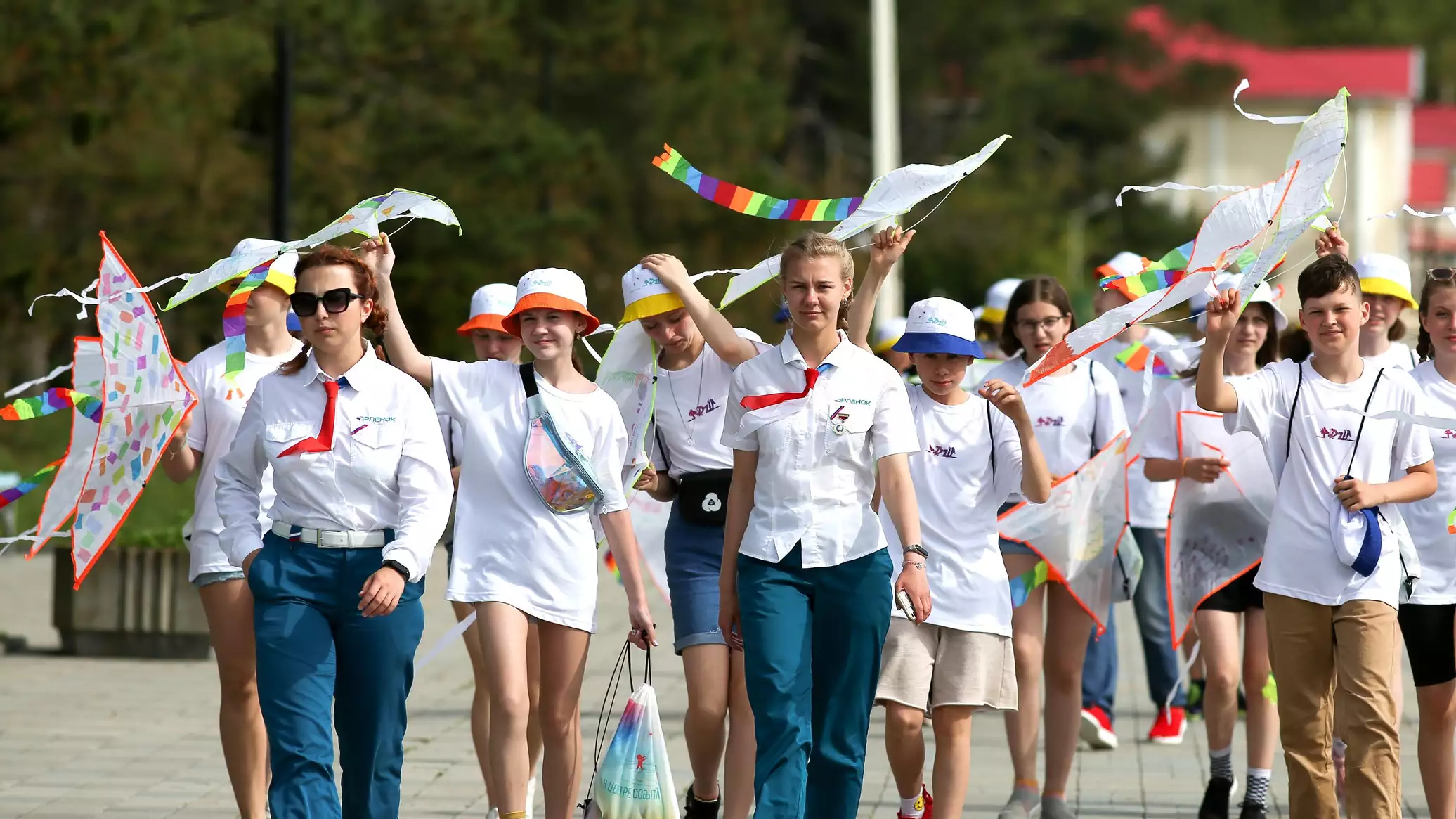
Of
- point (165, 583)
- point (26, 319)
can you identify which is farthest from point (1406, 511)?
point (26, 319)

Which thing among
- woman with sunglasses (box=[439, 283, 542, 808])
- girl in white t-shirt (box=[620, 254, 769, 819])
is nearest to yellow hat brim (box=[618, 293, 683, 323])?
girl in white t-shirt (box=[620, 254, 769, 819])

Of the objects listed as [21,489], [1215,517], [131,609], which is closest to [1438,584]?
[1215,517]

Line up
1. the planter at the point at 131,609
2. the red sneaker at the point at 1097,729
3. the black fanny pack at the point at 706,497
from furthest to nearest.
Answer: the planter at the point at 131,609 → the red sneaker at the point at 1097,729 → the black fanny pack at the point at 706,497

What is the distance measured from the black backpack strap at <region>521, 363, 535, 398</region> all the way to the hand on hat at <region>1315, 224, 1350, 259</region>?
255 centimetres

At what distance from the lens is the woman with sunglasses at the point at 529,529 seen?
6.29 meters

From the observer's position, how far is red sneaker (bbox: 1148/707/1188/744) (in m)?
9.48

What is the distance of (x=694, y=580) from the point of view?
270 inches

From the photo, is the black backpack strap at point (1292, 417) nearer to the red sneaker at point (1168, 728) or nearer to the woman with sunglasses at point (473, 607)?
the woman with sunglasses at point (473, 607)

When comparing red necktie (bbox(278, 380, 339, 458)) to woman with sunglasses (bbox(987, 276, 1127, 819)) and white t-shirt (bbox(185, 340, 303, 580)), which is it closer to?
white t-shirt (bbox(185, 340, 303, 580))

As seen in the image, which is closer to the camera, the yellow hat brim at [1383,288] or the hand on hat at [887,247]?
the hand on hat at [887,247]

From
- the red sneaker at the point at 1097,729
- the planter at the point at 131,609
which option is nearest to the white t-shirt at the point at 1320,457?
the red sneaker at the point at 1097,729

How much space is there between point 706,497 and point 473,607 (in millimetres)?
857

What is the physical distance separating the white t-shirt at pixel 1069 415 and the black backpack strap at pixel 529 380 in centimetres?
221

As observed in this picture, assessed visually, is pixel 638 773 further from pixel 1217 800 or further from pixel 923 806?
pixel 1217 800
